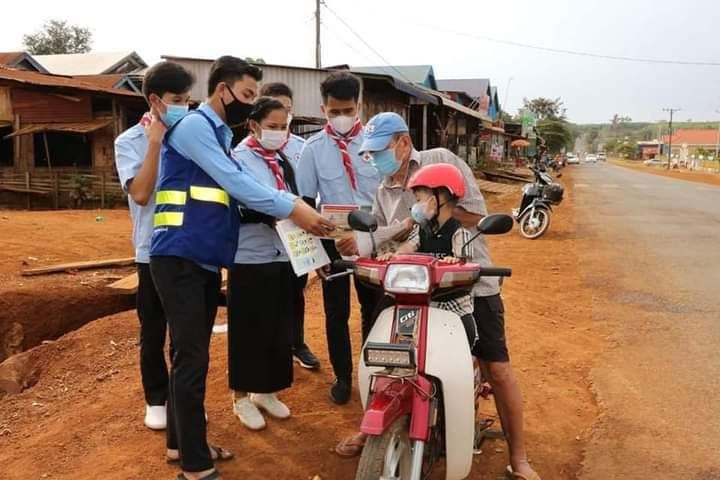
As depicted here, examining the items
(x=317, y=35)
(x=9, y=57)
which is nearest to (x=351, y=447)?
(x=317, y=35)

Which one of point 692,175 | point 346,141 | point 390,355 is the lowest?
point 692,175

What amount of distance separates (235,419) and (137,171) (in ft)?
4.98

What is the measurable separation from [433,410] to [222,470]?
50.1 inches

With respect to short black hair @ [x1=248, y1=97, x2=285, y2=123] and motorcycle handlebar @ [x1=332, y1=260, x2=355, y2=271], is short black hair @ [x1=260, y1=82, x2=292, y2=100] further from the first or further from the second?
motorcycle handlebar @ [x1=332, y1=260, x2=355, y2=271]

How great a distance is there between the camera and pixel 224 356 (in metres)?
4.73

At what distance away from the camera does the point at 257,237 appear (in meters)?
3.52

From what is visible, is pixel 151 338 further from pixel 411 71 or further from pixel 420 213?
pixel 411 71

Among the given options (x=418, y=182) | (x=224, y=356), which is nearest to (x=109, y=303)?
(x=224, y=356)

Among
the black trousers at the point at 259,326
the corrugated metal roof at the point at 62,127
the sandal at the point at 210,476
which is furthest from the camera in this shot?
the corrugated metal roof at the point at 62,127

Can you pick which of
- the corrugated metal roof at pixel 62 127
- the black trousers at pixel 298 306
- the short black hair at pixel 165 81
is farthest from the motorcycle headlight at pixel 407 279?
the corrugated metal roof at pixel 62 127

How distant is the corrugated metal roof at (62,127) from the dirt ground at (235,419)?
10.8 m

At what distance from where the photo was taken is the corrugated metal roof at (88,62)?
27.2 metres

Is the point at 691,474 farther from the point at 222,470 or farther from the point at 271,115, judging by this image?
the point at 271,115

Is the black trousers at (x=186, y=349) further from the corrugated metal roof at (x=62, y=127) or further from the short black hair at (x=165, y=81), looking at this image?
the corrugated metal roof at (x=62, y=127)
